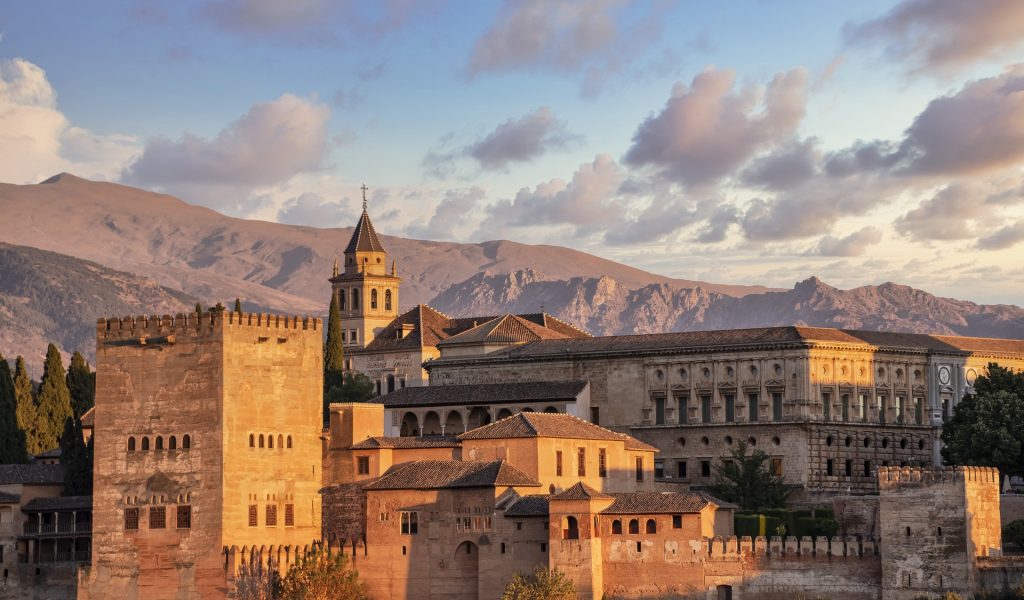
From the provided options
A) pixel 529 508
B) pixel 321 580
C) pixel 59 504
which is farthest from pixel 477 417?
pixel 321 580

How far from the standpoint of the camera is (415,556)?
7756 centimetres

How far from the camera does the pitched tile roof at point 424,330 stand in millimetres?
127188

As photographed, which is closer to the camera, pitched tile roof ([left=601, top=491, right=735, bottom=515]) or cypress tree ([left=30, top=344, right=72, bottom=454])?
pitched tile roof ([left=601, top=491, right=735, bottom=515])

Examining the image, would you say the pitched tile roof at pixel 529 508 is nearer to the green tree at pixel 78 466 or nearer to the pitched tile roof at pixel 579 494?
the pitched tile roof at pixel 579 494

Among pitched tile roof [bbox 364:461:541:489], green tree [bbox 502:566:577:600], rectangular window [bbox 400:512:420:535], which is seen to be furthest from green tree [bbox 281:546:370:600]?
green tree [bbox 502:566:577:600]

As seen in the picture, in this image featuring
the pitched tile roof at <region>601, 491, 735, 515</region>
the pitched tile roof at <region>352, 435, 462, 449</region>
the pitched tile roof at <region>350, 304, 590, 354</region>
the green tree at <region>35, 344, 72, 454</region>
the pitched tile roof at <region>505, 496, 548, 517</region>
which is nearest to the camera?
the pitched tile roof at <region>601, 491, 735, 515</region>

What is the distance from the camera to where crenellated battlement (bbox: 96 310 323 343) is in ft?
255

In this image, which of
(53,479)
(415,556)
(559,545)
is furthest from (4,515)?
(559,545)

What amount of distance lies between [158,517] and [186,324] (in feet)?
26.0

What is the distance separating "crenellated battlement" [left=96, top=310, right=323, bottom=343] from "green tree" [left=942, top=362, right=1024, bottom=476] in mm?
32134

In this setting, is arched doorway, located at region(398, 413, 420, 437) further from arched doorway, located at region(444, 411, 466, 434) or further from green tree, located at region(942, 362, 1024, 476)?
green tree, located at region(942, 362, 1024, 476)

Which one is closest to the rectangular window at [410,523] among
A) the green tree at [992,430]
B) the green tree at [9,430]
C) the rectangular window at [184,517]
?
the rectangular window at [184,517]

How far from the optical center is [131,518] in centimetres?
7725

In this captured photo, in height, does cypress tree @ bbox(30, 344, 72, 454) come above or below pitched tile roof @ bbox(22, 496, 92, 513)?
above
